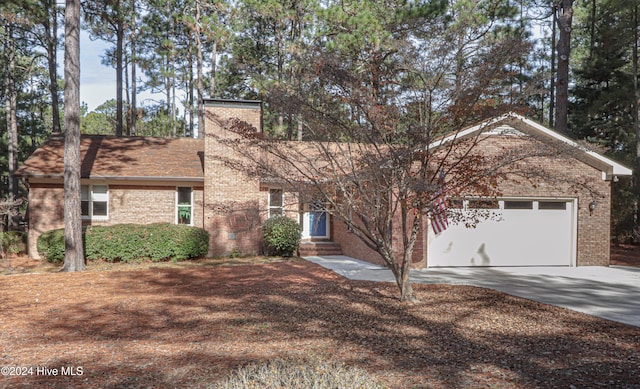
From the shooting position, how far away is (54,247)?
13734mm

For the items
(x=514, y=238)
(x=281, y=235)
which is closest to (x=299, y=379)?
(x=514, y=238)

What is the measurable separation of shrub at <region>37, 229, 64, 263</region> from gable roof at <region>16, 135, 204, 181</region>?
212 cm

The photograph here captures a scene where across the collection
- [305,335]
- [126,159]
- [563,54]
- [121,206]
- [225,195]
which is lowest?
[305,335]

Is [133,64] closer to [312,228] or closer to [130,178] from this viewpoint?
[130,178]

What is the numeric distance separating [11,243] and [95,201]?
11.3 ft

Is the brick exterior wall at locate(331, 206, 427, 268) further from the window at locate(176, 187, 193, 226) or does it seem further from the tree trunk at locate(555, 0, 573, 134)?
the tree trunk at locate(555, 0, 573, 134)

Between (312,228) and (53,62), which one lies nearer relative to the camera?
(312,228)

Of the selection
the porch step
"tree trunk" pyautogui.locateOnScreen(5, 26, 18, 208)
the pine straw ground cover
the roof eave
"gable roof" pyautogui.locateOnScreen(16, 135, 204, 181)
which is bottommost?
the porch step

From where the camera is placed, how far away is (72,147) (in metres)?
12.8

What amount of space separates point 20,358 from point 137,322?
180 cm

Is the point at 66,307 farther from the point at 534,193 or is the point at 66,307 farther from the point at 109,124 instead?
the point at 109,124

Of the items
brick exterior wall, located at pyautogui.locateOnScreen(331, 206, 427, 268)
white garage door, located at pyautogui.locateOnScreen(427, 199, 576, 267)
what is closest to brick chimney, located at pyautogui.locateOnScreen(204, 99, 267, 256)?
brick exterior wall, located at pyautogui.locateOnScreen(331, 206, 427, 268)

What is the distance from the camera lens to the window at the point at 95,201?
1573cm

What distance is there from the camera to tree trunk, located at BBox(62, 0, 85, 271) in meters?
12.5
